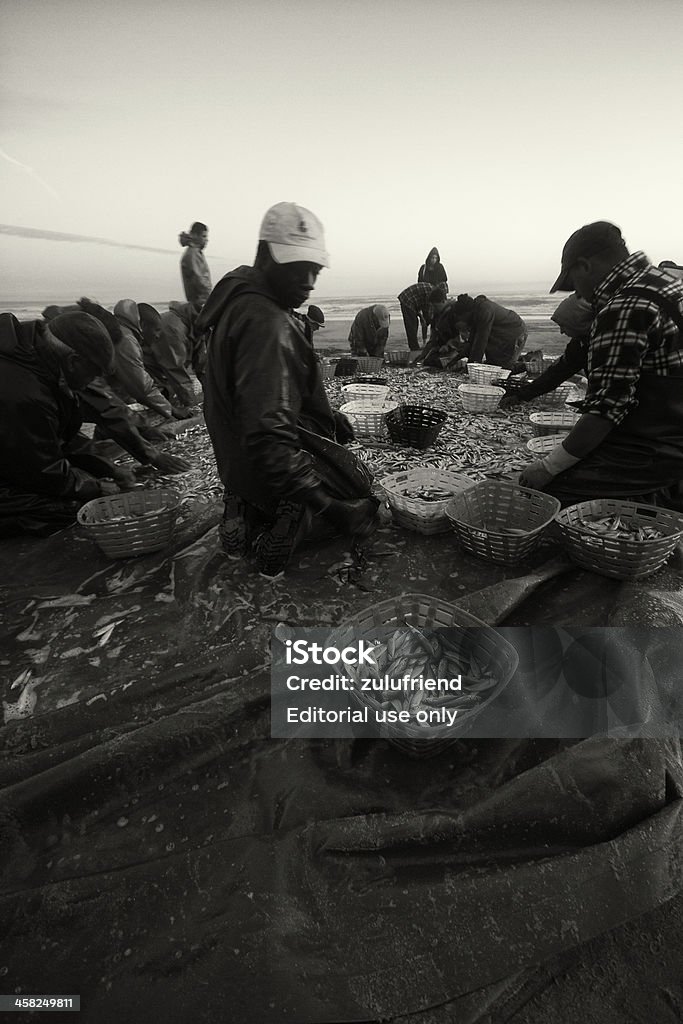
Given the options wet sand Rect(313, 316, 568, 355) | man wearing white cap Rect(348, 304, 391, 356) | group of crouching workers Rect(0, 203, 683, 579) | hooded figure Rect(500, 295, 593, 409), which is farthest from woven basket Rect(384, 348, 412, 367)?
group of crouching workers Rect(0, 203, 683, 579)

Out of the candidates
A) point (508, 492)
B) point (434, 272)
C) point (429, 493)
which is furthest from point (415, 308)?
point (508, 492)

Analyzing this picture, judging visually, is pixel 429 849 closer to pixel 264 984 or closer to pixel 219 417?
pixel 264 984

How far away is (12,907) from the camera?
1482mm

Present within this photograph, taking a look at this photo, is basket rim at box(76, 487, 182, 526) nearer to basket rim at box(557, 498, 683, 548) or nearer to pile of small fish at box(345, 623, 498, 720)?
pile of small fish at box(345, 623, 498, 720)

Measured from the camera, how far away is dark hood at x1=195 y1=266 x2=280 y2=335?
246cm

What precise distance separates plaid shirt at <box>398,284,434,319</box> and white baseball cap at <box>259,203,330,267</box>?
28.3 ft

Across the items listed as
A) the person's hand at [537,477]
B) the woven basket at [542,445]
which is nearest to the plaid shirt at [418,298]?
the woven basket at [542,445]

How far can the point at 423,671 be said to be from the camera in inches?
77.6

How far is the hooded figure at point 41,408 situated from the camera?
9.74 ft

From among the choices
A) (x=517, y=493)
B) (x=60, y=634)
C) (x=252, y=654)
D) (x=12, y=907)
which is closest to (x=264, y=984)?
(x=12, y=907)

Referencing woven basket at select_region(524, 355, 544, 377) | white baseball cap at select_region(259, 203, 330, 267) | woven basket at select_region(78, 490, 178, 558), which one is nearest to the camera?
white baseball cap at select_region(259, 203, 330, 267)

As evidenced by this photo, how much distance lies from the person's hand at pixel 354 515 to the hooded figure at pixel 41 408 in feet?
5.52

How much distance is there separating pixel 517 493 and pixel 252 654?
73.6 inches

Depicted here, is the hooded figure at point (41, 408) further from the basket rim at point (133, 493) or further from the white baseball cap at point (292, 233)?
the white baseball cap at point (292, 233)
